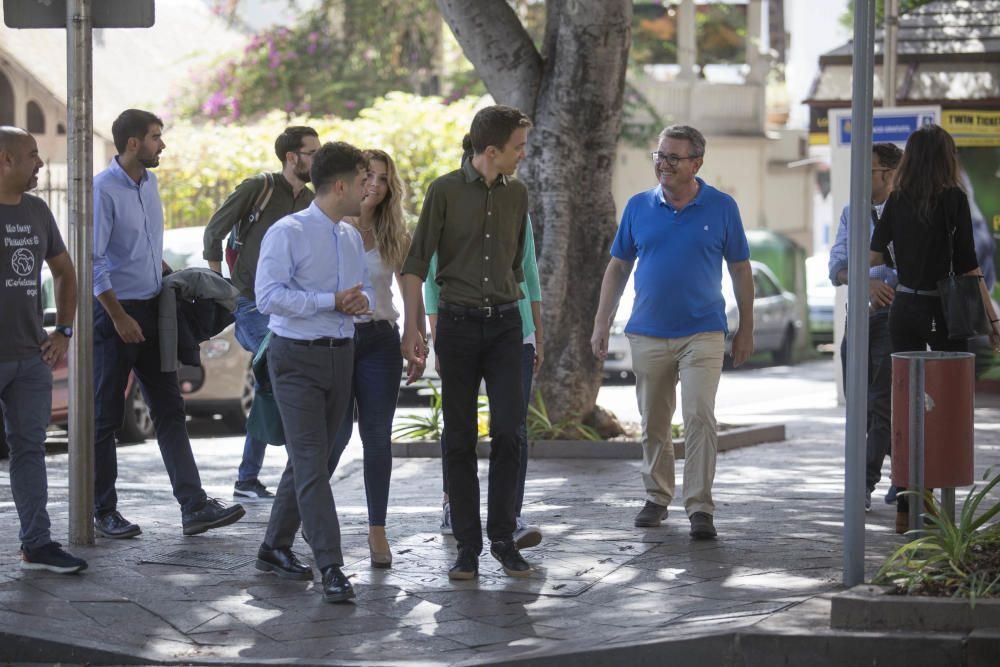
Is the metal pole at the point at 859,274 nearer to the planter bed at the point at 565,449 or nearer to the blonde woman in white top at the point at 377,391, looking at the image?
the blonde woman in white top at the point at 377,391

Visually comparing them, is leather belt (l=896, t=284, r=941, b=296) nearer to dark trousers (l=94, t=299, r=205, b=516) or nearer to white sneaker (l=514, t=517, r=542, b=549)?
white sneaker (l=514, t=517, r=542, b=549)

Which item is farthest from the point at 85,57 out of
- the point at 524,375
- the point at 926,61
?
the point at 926,61

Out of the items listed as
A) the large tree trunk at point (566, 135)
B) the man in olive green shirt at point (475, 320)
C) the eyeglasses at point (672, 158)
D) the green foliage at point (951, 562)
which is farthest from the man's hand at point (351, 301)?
the large tree trunk at point (566, 135)

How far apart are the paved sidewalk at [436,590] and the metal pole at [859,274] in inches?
15.0

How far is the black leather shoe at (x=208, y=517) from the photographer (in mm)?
8453

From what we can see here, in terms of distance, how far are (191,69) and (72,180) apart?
30.8 m

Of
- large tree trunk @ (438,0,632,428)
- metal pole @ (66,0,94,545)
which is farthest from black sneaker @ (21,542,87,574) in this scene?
large tree trunk @ (438,0,632,428)

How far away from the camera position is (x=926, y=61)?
1798 centimetres

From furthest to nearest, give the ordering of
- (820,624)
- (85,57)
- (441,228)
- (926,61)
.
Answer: (926,61), (85,57), (441,228), (820,624)

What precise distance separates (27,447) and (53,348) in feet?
1.43

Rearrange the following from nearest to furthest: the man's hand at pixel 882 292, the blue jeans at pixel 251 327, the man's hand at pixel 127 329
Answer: the man's hand at pixel 127 329 → the man's hand at pixel 882 292 → the blue jeans at pixel 251 327

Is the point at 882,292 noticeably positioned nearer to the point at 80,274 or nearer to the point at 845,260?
the point at 845,260

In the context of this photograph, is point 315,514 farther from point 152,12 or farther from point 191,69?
point 191,69

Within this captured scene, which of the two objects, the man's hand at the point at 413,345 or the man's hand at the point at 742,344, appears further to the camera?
the man's hand at the point at 742,344
